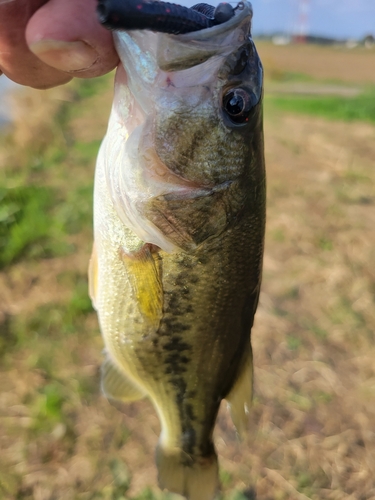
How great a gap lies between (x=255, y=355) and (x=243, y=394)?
6.97ft

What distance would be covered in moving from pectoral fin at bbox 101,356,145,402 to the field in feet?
3.89

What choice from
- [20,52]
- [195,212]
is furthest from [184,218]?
[20,52]

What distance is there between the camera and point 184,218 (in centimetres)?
138

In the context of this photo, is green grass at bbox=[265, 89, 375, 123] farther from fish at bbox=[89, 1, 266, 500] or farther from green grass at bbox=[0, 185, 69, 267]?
fish at bbox=[89, 1, 266, 500]

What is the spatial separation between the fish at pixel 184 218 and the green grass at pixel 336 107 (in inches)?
467

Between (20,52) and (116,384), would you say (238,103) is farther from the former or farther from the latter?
(116,384)

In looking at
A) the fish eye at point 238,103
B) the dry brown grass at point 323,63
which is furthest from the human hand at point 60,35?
the dry brown grass at point 323,63

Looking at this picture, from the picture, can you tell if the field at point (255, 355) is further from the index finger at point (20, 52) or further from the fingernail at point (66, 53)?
the fingernail at point (66, 53)

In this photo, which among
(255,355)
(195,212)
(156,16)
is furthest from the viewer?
(255,355)

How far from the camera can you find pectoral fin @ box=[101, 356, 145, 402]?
1904mm

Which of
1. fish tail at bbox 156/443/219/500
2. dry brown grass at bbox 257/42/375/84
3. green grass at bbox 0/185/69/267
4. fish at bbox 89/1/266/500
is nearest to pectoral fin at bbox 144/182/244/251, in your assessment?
fish at bbox 89/1/266/500

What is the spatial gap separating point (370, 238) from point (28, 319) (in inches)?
167

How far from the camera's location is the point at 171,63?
115 centimetres

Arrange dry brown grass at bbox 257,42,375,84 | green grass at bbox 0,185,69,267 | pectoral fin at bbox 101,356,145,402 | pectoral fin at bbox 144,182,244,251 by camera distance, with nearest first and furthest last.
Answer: pectoral fin at bbox 144,182,244,251 → pectoral fin at bbox 101,356,145,402 → green grass at bbox 0,185,69,267 → dry brown grass at bbox 257,42,375,84
